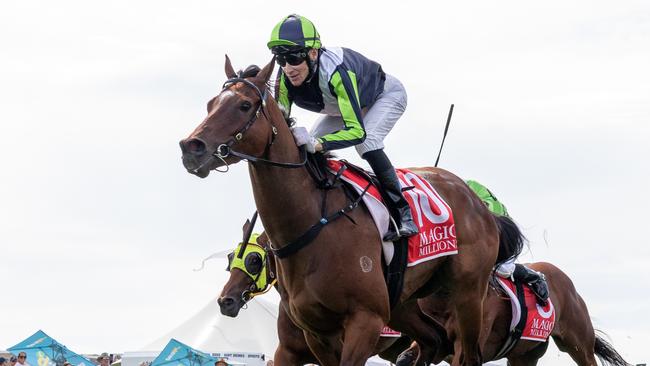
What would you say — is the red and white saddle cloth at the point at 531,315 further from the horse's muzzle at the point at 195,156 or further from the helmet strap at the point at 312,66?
the horse's muzzle at the point at 195,156

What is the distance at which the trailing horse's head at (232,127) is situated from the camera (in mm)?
6945

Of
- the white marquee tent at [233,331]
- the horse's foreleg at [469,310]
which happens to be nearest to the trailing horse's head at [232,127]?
the horse's foreleg at [469,310]

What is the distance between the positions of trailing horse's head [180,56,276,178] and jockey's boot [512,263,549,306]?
6424mm

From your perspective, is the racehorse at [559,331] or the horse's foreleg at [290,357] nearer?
the horse's foreleg at [290,357]

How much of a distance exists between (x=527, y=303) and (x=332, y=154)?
5.39 meters

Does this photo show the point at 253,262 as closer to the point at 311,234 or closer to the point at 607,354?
the point at 311,234

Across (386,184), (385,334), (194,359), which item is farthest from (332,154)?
(194,359)

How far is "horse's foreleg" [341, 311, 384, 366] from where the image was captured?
7406 millimetres

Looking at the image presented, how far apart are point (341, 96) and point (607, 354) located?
28.1 feet

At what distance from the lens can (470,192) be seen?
31.4ft

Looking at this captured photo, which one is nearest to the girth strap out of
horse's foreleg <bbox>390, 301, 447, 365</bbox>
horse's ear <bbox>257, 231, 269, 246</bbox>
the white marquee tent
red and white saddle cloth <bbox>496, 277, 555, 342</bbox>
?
horse's foreleg <bbox>390, 301, 447, 365</bbox>

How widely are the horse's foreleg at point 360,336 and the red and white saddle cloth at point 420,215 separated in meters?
0.71

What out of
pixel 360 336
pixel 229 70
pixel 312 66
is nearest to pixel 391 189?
pixel 312 66

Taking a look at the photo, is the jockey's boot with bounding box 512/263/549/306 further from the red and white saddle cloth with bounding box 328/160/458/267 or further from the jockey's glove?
the jockey's glove
